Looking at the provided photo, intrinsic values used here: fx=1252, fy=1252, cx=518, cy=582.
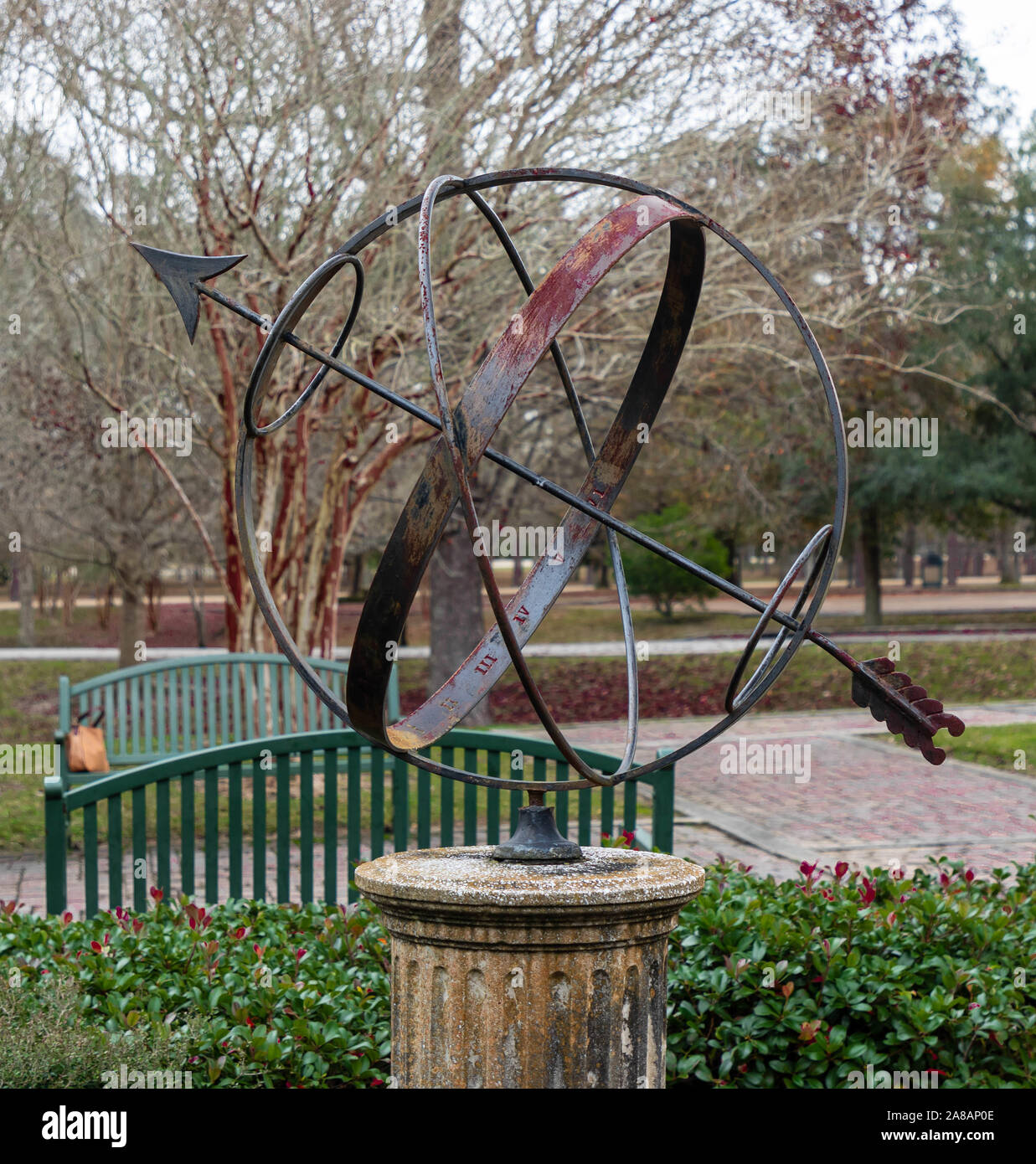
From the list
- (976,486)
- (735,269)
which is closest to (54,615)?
(976,486)

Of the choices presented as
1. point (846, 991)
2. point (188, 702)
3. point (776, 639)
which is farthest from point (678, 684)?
point (776, 639)

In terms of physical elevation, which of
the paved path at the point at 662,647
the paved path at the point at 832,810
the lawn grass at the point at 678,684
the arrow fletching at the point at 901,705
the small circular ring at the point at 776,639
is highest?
the small circular ring at the point at 776,639

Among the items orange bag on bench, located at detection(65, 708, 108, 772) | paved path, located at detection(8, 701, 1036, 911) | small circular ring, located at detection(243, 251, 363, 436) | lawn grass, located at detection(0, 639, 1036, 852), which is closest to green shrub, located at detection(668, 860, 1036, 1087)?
small circular ring, located at detection(243, 251, 363, 436)

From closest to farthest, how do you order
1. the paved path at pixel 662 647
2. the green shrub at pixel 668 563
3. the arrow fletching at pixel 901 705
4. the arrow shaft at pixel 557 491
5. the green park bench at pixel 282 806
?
the arrow shaft at pixel 557 491 → the arrow fletching at pixel 901 705 → the green park bench at pixel 282 806 → the paved path at pixel 662 647 → the green shrub at pixel 668 563

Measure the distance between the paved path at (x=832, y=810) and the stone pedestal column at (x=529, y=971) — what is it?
412cm

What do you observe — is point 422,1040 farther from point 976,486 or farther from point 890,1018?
point 976,486

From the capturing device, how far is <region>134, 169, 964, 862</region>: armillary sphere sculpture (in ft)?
9.43

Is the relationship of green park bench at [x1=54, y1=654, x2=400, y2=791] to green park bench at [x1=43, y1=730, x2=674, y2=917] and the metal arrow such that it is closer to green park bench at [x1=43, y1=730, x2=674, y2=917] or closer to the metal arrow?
green park bench at [x1=43, y1=730, x2=674, y2=917]

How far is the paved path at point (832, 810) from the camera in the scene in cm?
782

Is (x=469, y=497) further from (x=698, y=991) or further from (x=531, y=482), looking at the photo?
(x=698, y=991)

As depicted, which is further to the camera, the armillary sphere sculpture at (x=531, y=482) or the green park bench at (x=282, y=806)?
the green park bench at (x=282, y=806)

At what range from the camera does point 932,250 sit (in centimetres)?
2052

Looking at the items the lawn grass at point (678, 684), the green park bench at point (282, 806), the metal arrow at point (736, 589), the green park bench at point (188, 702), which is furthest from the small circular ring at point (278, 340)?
the lawn grass at point (678, 684)

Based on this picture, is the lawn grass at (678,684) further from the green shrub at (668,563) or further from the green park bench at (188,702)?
the green shrub at (668,563)
